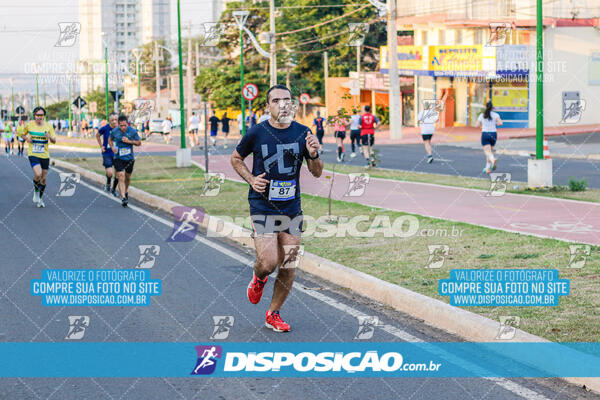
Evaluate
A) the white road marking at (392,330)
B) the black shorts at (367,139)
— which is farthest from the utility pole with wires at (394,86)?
the white road marking at (392,330)

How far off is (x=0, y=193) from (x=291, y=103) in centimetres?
1599

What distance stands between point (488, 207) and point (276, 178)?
900 cm

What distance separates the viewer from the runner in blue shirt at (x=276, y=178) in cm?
728

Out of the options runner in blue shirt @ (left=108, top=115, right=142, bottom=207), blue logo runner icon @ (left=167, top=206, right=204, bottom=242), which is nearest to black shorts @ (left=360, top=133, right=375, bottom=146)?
runner in blue shirt @ (left=108, top=115, right=142, bottom=207)

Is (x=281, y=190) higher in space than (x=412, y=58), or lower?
lower

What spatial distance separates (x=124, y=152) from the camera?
18.2 meters

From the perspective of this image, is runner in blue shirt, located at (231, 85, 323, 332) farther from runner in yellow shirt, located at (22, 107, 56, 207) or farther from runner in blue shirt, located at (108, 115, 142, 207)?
runner in blue shirt, located at (108, 115, 142, 207)

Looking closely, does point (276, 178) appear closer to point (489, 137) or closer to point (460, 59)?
point (489, 137)

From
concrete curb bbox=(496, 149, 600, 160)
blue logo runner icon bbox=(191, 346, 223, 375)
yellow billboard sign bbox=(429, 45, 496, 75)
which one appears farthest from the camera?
yellow billboard sign bbox=(429, 45, 496, 75)

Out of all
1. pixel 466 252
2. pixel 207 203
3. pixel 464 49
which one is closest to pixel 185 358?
pixel 466 252

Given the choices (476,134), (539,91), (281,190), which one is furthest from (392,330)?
(476,134)

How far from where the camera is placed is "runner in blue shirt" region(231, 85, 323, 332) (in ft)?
23.9

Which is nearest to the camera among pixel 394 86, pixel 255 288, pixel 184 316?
pixel 255 288

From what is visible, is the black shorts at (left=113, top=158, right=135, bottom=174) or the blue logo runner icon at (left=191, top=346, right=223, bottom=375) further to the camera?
the black shorts at (left=113, top=158, right=135, bottom=174)
